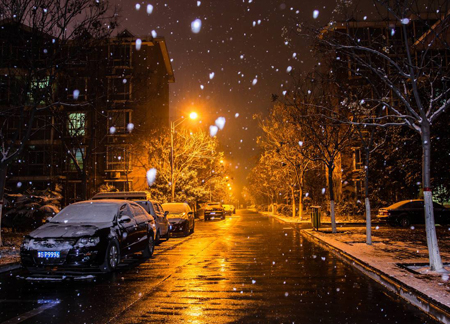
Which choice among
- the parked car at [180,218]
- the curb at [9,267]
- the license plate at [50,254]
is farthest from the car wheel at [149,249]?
the parked car at [180,218]

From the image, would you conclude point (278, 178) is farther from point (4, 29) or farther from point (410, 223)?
point (4, 29)

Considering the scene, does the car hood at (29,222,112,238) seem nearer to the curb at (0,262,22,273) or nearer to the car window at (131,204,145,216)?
the curb at (0,262,22,273)

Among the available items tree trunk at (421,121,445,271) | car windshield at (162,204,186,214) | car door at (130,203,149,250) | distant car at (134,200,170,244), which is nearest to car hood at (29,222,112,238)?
car door at (130,203,149,250)

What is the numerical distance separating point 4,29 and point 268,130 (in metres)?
25.9

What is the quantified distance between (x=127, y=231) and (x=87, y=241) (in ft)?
6.36

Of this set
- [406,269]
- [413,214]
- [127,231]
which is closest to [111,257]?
[127,231]

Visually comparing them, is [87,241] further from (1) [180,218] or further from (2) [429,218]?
(1) [180,218]

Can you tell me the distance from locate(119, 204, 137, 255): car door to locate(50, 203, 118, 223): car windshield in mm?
331

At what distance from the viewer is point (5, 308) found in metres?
6.82

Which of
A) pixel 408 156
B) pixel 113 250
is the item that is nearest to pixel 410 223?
pixel 408 156

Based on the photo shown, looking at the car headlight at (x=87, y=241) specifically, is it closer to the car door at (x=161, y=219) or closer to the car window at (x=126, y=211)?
the car window at (x=126, y=211)

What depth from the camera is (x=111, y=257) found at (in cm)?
1002

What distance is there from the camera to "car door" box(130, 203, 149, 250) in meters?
12.1

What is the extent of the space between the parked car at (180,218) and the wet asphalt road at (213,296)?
9199 millimetres
